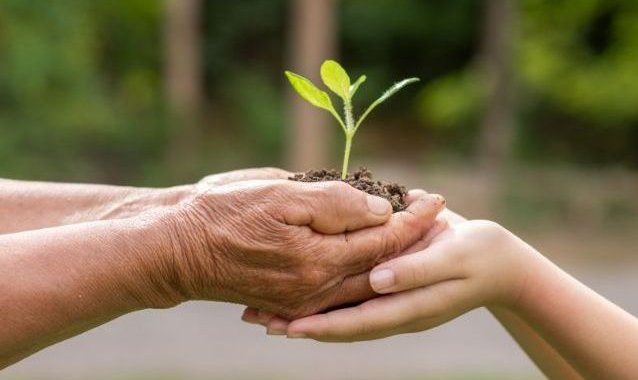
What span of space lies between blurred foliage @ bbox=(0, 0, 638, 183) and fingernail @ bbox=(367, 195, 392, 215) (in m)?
12.0

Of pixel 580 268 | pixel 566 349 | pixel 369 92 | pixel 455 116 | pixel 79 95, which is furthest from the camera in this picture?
pixel 369 92

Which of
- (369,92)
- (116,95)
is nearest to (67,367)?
(116,95)

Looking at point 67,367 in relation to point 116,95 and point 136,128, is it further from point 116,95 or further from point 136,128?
point 116,95

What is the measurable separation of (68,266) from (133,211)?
65 cm

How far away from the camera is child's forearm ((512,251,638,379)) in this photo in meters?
2.90

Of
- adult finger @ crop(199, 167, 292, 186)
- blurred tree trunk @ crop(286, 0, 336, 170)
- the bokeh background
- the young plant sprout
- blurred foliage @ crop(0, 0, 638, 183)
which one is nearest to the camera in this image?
the young plant sprout

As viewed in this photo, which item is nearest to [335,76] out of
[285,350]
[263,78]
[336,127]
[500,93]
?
[285,350]

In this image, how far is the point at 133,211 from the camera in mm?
3260

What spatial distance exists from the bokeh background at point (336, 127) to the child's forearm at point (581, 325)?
570 centimetres

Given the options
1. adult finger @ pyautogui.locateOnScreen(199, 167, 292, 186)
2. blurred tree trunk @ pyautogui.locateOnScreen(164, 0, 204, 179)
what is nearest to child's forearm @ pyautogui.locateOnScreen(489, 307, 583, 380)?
adult finger @ pyautogui.locateOnScreen(199, 167, 292, 186)

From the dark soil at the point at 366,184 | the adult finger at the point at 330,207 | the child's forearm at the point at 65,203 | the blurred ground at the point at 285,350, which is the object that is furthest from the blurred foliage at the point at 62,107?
the adult finger at the point at 330,207

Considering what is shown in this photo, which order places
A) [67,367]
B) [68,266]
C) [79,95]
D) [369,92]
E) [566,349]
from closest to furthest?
[68,266] < [566,349] < [67,367] < [79,95] < [369,92]

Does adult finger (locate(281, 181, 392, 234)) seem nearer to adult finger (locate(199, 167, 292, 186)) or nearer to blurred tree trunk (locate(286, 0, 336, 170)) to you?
adult finger (locate(199, 167, 292, 186))

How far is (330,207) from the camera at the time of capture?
2742 mm
